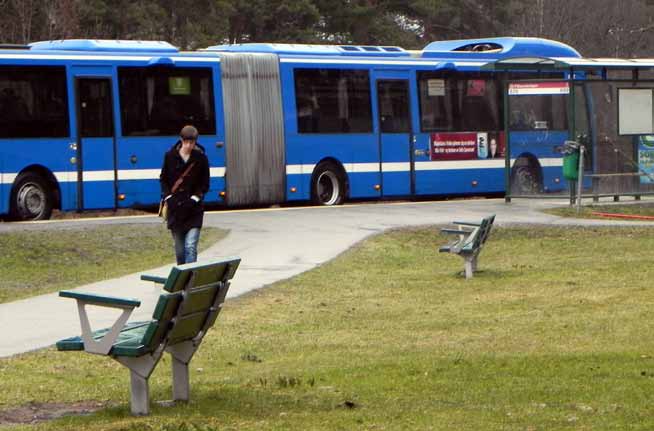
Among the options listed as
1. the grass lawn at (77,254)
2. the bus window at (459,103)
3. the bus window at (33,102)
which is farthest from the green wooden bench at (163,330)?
the bus window at (459,103)

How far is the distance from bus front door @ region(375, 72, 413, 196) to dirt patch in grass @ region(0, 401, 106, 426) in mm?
21227

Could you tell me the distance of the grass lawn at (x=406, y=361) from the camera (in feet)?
28.0

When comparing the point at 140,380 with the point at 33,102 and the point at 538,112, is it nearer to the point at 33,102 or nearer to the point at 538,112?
the point at 33,102

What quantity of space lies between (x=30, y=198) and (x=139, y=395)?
55.7 ft

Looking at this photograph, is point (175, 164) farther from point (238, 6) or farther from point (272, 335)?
point (238, 6)

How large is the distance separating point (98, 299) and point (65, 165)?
1708 centimetres

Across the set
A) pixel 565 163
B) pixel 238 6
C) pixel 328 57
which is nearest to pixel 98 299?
pixel 565 163

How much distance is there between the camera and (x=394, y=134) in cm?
3059

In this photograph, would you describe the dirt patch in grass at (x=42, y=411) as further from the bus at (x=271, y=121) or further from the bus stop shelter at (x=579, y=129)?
the bus stop shelter at (x=579, y=129)

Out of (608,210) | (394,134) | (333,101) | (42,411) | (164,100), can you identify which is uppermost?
(164,100)

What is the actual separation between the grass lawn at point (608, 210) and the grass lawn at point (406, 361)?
26.7 ft

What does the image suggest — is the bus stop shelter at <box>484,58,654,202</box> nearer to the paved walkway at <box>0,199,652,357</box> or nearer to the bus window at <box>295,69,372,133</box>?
the paved walkway at <box>0,199,652,357</box>

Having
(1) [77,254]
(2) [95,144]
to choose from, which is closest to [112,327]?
(1) [77,254]

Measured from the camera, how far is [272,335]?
12.7 meters
